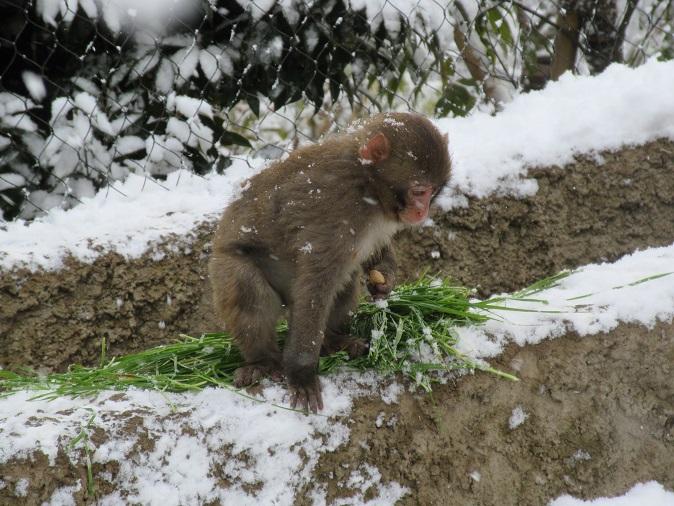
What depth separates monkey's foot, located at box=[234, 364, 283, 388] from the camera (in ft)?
12.4

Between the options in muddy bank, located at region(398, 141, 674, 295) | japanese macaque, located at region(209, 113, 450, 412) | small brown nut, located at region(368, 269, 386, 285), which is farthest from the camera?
muddy bank, located at region(398, 141, 674, 295)

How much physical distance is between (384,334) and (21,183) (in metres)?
3.07

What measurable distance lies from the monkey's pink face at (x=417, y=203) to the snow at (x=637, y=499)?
1.42 meters

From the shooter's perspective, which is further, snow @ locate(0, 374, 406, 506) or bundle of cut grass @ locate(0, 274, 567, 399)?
bundle of cut grass @ locate(0, 274, 567, 399)

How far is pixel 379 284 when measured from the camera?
4.20 meters

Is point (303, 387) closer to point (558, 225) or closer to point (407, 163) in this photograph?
point (407, 163)

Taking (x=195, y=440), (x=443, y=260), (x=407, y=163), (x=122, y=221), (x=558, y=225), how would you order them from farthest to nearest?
(x=558, y=225), (x=443, y=260), (x=122, y=221), (x=407, y=163), (x=195, y=440)

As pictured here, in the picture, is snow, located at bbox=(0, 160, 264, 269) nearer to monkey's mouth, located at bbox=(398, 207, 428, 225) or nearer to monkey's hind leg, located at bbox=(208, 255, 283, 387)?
monkey's hind leg, located at bbox=(208, 255, 283, 387)

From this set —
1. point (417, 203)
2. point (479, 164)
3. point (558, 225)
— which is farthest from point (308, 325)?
point (558, 225)

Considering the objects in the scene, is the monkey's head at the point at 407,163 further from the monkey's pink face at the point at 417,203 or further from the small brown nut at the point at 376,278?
the small brown nut at the point at 376,278

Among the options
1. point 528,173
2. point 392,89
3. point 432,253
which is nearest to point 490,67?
point 392,89

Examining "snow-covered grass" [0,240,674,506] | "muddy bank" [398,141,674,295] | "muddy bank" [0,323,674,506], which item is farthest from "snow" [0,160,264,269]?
"muddy bank" [0,323,674,506]

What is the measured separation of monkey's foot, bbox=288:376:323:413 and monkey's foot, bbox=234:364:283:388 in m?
0.17

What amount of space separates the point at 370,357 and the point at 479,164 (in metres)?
2.35
